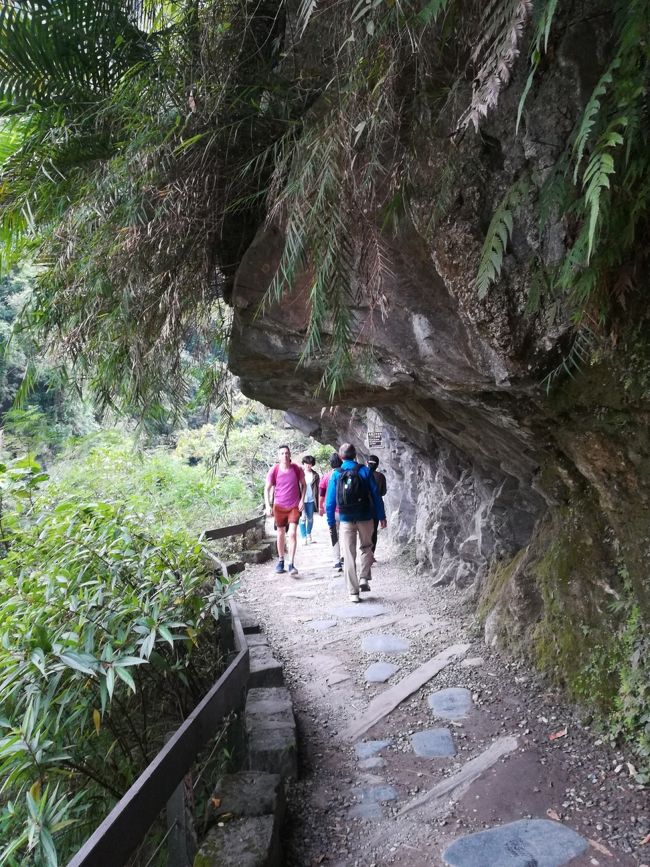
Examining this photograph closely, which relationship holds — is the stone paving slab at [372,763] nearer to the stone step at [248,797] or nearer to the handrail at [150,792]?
the stone step at [248,797]

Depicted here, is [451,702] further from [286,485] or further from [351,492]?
[286,485]

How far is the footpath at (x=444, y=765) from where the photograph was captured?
2.73 m

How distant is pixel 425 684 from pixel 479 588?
6.25 ft

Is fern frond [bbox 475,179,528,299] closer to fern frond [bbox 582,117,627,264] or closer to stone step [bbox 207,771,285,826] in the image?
fern frond [bbox 582,117,627,264]

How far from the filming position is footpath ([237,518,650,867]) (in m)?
2.73

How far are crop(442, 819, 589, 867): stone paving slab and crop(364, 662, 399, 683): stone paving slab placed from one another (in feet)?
6.38

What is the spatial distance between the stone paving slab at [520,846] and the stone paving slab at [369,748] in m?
0.93

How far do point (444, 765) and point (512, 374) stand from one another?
2327 mm

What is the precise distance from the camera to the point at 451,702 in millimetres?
4219

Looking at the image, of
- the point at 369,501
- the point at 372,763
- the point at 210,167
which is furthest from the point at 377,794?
the point at 369,501

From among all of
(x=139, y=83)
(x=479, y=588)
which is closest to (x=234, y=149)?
(x=139, y=83)

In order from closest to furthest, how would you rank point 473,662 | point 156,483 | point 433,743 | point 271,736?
1. point 271,736
2. point 433,743
3. point 473,662
4. point 156,483

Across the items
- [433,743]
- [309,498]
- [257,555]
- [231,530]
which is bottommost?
[257,555]

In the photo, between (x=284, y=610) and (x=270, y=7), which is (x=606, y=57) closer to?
(x=270, y=7)
